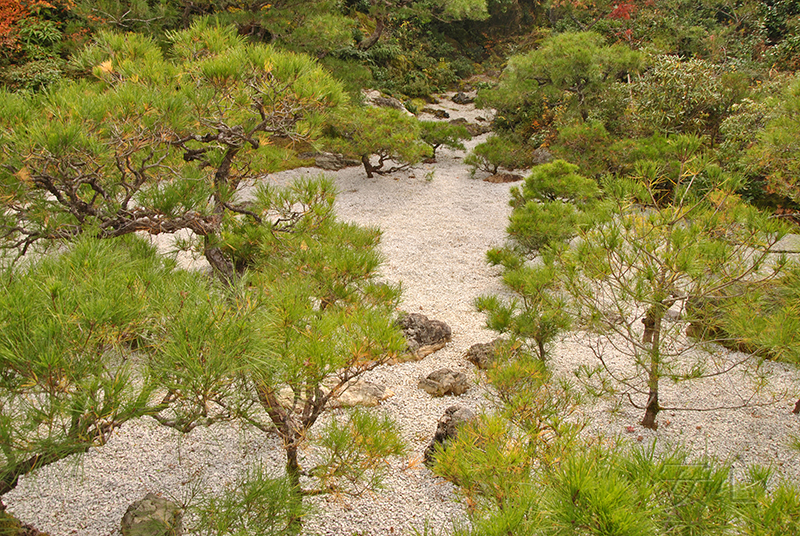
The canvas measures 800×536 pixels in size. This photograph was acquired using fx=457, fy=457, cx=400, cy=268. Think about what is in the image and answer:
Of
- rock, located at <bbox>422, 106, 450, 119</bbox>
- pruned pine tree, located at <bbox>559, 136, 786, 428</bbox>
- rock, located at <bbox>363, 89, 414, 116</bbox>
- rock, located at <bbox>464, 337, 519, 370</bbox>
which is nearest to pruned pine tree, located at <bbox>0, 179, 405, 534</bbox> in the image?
pruned pine tree, located at <bbox>559, 136, 786, 428</bbox>

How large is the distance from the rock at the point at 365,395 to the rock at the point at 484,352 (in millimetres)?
647

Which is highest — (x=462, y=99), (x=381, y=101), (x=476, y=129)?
(x=462, y=99)

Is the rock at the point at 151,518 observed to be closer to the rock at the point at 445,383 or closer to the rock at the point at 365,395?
the rock at the point at 365,395

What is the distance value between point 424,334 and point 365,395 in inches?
32.3

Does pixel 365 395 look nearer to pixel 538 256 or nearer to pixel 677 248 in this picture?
pixel 677 248

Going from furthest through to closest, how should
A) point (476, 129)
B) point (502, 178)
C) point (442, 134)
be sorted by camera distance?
point (476, 129)
point (442, 134)
point (502, 178)

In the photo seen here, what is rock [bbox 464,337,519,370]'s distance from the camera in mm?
2852

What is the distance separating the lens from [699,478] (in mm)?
769

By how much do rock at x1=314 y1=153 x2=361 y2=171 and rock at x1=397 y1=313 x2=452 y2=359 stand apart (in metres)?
5.08

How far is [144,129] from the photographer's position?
172cm

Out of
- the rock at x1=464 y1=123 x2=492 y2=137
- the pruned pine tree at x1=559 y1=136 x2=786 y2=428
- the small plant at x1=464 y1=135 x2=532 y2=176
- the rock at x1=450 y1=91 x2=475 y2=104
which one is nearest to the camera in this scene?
the pruned pine tree at x1=559 y1=136 x2=786 y2=428

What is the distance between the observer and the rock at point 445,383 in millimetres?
2723

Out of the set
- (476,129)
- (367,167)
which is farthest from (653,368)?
(476,129)

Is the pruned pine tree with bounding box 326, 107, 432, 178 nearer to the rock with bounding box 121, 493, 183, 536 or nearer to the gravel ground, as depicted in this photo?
the gravel ground
